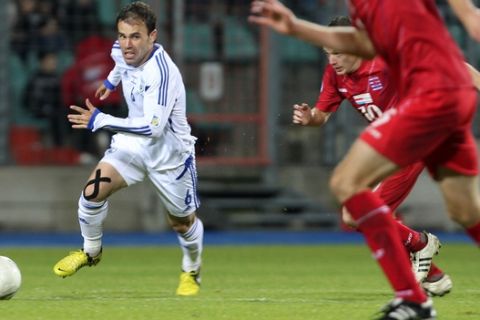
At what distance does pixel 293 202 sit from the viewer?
63.8 feet

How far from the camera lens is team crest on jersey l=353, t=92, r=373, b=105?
9859mm

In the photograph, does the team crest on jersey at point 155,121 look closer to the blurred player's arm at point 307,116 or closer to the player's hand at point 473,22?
the blurred player's arm at point 307,116

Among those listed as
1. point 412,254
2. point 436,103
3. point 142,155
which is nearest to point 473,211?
point 436,103

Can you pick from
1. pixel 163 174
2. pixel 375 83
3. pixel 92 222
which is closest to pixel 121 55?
pixel 163 174

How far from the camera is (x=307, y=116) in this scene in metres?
9.59

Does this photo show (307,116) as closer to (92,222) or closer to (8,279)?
(92,222)

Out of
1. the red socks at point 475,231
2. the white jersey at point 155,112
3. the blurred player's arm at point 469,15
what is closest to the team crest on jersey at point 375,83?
the white jersey at point 155,112

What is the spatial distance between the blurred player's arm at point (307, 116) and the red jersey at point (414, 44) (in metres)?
2.66

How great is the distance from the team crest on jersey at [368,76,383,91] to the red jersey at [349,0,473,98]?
3014mm

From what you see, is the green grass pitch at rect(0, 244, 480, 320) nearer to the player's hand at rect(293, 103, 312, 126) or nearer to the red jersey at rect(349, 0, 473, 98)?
the player's hand at rect(293, 103, 312, 126)

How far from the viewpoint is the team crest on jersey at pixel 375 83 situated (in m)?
9.82

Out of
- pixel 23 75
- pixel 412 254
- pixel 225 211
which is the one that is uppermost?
pixel 412 254

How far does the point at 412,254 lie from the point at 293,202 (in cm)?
986

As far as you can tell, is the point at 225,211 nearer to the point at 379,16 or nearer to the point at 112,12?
the point at 112,12
